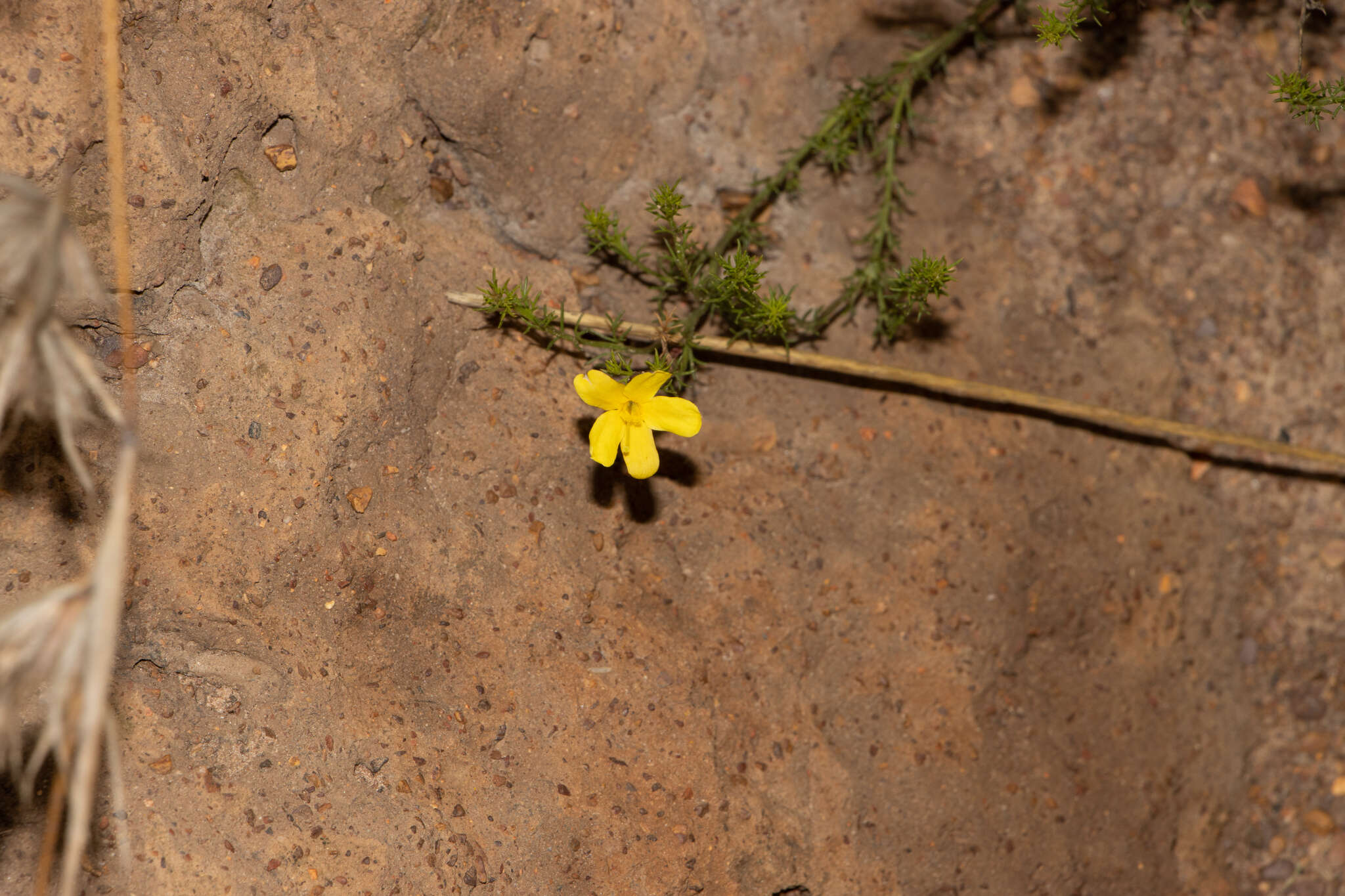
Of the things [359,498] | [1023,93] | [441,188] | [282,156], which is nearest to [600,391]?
[359,498]

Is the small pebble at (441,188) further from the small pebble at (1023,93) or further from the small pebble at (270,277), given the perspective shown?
the small pebble at (1023,93)

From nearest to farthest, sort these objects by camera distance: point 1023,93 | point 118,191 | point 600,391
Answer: point 118,191, point 600,391, point 1023,93

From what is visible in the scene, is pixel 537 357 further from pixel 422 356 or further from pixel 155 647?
pixel 155 647

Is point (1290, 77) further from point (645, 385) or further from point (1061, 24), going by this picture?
point (645, 385)

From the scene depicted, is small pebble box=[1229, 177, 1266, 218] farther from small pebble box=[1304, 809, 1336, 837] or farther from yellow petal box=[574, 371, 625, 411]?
yellow petal box=[574, 371, 625, 411]

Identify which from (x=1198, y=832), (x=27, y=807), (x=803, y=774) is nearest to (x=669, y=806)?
(x=803, y=774)

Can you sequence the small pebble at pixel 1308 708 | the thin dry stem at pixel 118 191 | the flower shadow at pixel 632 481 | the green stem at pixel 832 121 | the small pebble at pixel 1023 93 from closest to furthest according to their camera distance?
1. the thin dry stem at pixel 118 191
2. the flower shadow at pixel 632 481
3. the green stem at pixel 832 121
4. the small pebble at pixel 1023 93
5. the small pebble at pixel 1308 708

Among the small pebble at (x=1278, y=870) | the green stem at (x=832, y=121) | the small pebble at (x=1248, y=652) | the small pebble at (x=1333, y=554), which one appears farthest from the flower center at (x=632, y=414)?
the small pebble at (x=1278, y=870)
